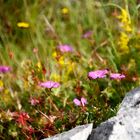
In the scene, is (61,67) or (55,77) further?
(61,67)

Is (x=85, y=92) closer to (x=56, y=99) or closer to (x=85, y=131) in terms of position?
(x=56, y=99)

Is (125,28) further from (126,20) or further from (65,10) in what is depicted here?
(65,10)

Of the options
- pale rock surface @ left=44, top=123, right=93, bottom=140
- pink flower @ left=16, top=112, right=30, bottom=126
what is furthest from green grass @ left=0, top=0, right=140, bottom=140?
pale rock surface @ left=44, top=123, right=93, bottom=140

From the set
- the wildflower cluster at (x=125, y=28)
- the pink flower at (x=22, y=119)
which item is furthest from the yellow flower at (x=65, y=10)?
the pink flower at (x=22, y=119)

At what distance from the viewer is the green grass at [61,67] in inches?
111

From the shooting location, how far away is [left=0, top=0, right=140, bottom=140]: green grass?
282cm

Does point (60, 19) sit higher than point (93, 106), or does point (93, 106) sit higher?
point (93, 106)

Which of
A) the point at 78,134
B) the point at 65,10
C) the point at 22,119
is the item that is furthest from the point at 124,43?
the point at 65,10

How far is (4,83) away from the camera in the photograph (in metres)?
3.79

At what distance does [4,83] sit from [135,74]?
3.24 feet

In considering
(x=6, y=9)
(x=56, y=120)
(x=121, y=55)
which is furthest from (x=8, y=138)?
(x=6, y=9)

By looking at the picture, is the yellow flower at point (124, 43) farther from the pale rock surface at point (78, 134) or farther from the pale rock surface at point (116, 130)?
the pale rock surface at point (78, 134)

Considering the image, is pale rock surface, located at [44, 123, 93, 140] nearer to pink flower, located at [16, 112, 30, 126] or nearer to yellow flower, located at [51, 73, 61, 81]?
pink flower, located at [16, 112, 30, 126]

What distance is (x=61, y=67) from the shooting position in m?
3.71
